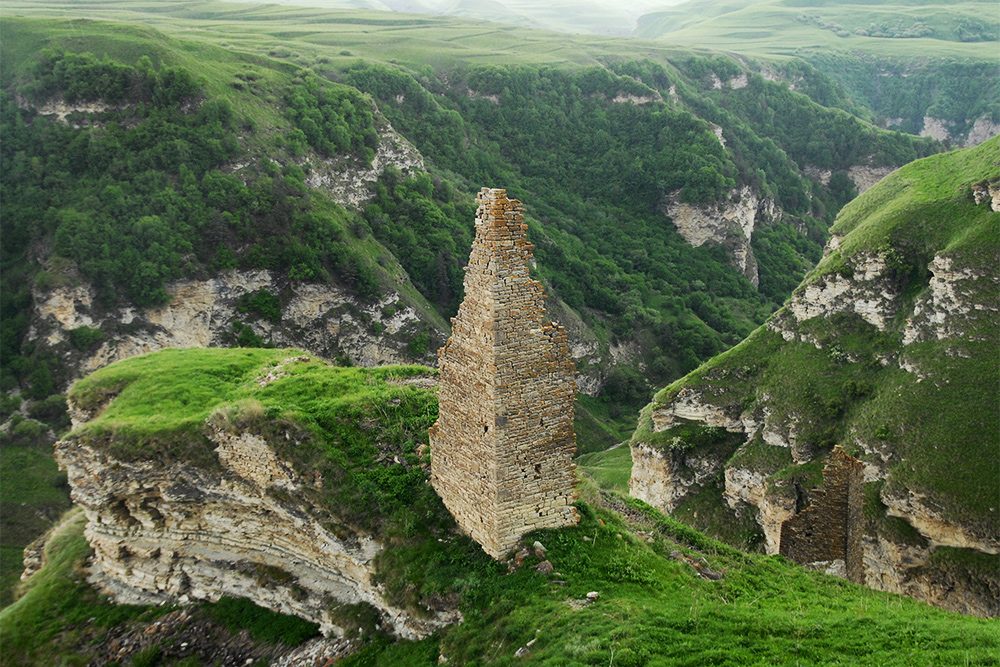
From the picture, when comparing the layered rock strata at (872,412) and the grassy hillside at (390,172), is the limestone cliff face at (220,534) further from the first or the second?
the grassy hillside at (390,172)

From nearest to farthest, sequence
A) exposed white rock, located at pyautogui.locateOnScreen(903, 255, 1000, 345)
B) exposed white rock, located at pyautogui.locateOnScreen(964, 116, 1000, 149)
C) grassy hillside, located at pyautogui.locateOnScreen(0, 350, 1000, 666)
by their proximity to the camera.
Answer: grassy hillside, located at pyautogui.locateOnScreen(0, 350, 1000, 666)
exposed white rock, located at pyautogui.locateOnScreen(903, 255, 1000, 345)
exposed white rock, located at pyautogui.locateOnScreen(964, 116, 1000, 149)

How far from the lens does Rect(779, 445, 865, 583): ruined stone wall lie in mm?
18094

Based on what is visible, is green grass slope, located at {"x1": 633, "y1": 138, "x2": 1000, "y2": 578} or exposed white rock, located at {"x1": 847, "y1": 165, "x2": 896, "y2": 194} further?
exposed white rock, located at {"x1": 847, "y1": 165, "x2": 896, "y2": 194}

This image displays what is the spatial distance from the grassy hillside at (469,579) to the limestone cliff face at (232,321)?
42.6m

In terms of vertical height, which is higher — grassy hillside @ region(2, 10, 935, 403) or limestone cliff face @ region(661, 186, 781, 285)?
grassy hillside @ region(2, 10, 935, 403)

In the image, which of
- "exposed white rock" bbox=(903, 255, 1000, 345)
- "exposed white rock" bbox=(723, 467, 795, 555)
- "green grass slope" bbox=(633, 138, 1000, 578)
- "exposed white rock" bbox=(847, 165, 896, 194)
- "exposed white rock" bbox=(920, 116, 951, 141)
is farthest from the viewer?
"exposed white rock" bbox=(920, 116, 951, 141)

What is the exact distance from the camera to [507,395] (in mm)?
12656

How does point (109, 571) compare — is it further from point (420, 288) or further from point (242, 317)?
point (420, 288)

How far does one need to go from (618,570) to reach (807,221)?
117 meters

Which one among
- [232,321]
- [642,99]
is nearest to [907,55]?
[642,99]

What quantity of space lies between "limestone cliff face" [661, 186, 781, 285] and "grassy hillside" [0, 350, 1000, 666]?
89364 mm

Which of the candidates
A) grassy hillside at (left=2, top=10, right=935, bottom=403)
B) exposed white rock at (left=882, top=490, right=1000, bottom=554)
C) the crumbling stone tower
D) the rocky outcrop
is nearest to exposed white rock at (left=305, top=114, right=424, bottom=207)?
grassy hillside at (left=2, top=10, right=935, bottom=403)

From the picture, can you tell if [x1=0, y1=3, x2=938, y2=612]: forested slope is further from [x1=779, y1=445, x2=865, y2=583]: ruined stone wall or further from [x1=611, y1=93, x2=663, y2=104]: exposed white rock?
[x1=779, y1=445, x2=865, y2=583]: ruined stone wall

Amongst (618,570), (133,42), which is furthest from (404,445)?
(133,42)
